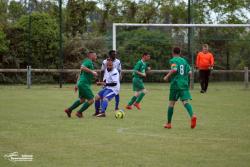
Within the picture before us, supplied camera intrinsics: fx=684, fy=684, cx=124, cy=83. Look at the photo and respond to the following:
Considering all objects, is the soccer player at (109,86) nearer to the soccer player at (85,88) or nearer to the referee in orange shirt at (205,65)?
the soccer player at (85,88)

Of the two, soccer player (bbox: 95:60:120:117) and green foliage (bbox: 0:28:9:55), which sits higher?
green foliage (bbox: 0:28:9:55)

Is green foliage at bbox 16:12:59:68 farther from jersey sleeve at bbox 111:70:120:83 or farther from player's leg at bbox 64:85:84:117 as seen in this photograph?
player's leg at bbox 64:85:84:117

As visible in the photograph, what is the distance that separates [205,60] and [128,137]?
1512 centimetres

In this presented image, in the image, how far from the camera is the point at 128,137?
12.6 meters

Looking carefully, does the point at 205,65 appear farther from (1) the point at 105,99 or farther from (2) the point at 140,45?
(1) the point at 105,99

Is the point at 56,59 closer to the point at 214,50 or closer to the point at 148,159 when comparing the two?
the point at 214,50

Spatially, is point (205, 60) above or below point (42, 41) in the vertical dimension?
below

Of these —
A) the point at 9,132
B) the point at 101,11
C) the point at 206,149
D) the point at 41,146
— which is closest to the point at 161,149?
the point at 206,149

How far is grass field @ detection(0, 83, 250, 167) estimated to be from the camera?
994 centimetres

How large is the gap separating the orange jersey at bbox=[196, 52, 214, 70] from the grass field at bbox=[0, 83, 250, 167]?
6200 millimetres

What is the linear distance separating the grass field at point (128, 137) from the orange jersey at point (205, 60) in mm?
6200

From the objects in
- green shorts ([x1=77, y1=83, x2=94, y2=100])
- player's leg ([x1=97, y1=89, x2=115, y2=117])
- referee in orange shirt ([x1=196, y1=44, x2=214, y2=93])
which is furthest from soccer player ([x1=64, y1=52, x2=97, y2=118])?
referee in orange shirt ([x1=196, y1=44, x2=214, y2=93])

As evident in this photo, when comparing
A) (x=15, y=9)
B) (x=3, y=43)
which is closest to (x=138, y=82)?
(x=3, y=43)

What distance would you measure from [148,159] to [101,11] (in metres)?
33.3
